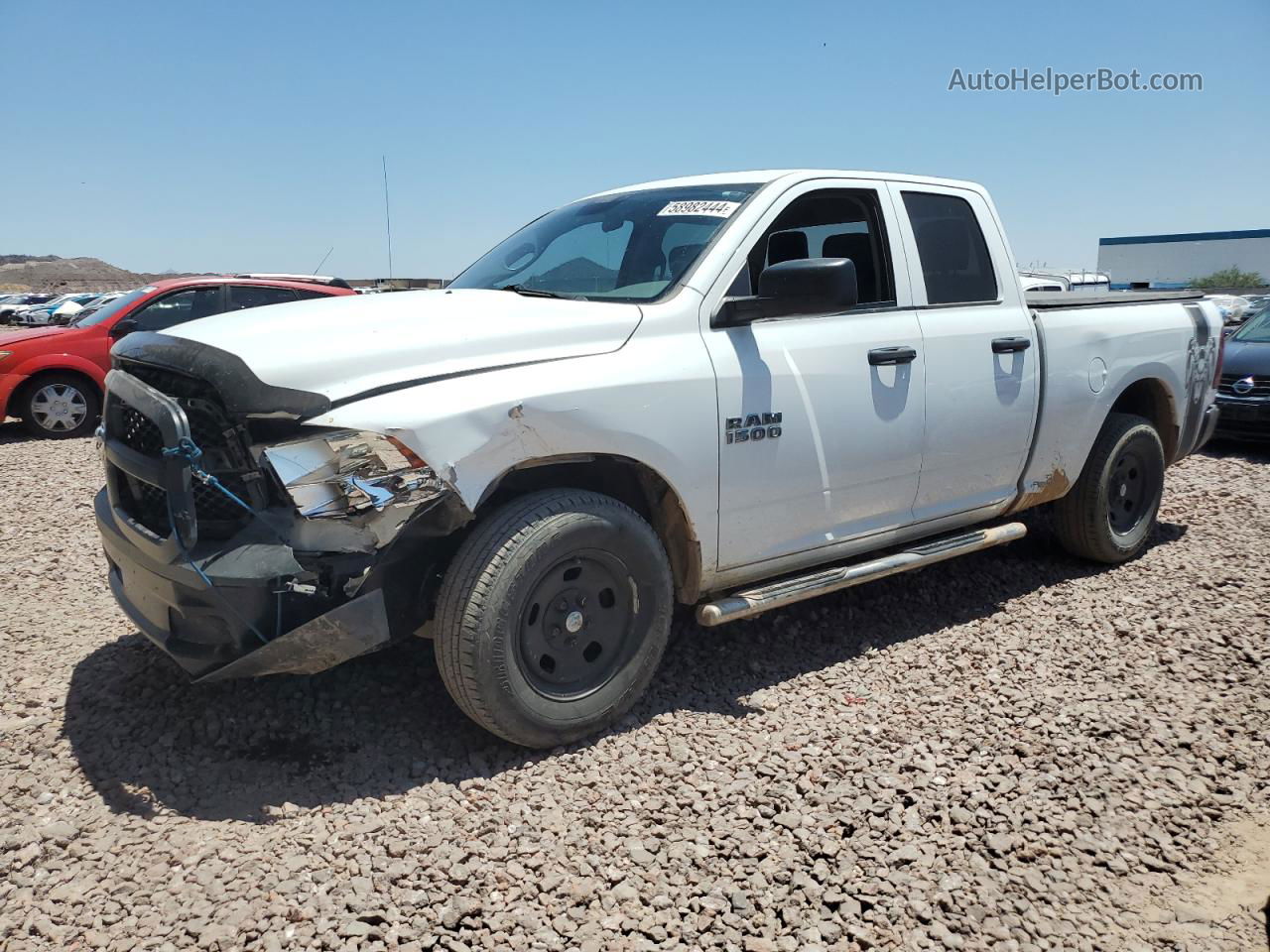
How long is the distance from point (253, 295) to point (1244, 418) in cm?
1008

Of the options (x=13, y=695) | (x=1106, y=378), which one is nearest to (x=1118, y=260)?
(x=1106, y=378)

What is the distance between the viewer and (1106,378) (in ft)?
16.2

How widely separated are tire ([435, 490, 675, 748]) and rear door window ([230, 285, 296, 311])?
7880 mm

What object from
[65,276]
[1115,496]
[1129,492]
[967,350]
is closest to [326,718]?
[967,350]

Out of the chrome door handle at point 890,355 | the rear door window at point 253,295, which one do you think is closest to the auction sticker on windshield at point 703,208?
the chrome door handle at point 890,355

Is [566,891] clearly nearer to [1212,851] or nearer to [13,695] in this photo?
[1212,851]

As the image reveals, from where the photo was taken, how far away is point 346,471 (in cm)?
277

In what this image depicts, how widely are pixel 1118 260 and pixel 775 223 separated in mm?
66707

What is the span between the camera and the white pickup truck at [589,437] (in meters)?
2.79

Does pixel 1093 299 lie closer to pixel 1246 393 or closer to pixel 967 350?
pixel 967 350

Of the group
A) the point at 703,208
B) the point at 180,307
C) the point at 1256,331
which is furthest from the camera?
the point at 1256,331

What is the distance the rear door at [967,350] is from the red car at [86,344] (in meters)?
6.41

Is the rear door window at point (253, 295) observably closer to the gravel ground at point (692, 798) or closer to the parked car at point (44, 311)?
the gravel ground at point (692, 798)

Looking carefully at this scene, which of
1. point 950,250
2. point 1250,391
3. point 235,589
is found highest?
point 950,250
